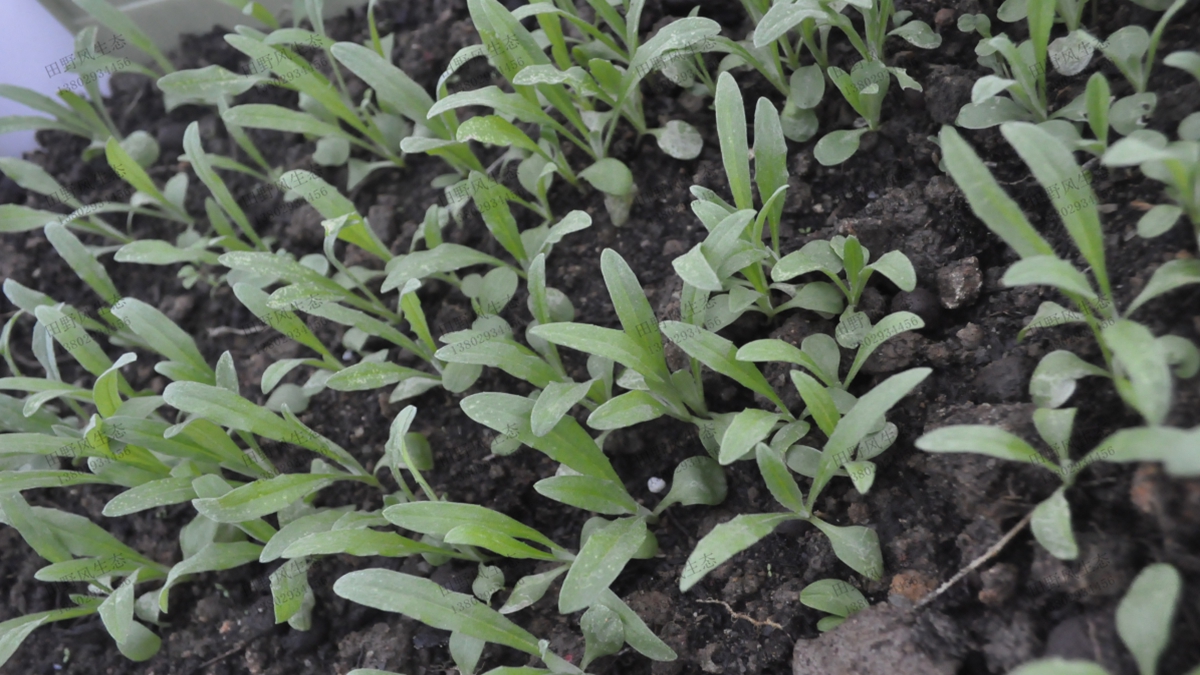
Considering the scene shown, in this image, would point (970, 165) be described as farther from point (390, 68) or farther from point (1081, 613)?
point (390, 68)

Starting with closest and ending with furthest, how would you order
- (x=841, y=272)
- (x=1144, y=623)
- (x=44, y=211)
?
(x=1144, y=623), (x=841, y=272), (x=44, y=211)

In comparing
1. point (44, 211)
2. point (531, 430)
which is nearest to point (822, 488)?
point (531, 430)

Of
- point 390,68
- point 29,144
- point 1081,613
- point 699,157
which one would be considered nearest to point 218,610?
point 390,68

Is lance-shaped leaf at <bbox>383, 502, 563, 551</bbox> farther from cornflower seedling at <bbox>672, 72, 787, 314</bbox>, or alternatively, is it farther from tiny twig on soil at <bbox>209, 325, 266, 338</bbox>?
tiny twig on soil at <bbox>209, 325, 266, 338</bbox>

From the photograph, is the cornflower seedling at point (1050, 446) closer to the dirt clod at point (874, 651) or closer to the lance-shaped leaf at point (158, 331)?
the dirt clod at point (874, 651)

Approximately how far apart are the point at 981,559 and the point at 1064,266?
348 mm

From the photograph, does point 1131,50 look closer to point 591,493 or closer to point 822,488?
point 822,488

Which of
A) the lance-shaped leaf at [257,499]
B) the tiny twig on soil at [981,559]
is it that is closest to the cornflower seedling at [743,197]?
the tiny twig on soil at [981,559]

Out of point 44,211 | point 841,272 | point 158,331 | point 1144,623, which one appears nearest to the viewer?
point 1144,623

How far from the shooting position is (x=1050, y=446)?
95 centimetres

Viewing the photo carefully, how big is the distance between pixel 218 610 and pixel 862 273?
115 cm

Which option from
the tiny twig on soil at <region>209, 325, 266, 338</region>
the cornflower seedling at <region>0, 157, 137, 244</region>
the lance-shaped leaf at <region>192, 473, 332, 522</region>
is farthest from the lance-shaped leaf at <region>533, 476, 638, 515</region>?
the cornflower seedling at <region>0, 157, 137, 244</region>

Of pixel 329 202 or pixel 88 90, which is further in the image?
pixel 88 90

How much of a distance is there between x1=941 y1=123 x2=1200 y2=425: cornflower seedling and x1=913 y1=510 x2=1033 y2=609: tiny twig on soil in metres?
0.14
